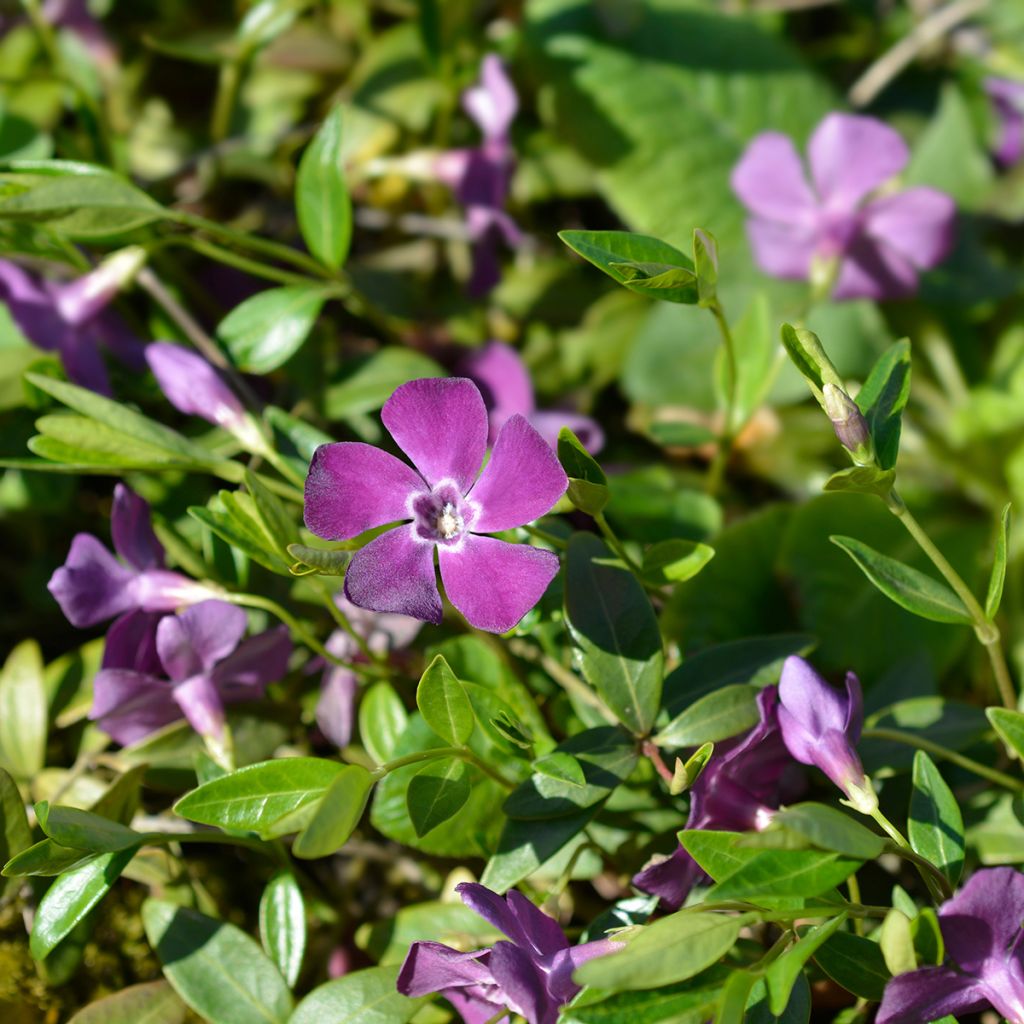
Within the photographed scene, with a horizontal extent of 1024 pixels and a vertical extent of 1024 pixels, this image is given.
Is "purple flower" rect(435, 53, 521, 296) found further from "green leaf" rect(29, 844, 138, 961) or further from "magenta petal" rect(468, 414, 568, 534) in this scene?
"green leaf" rect(29, 844, 138, 961)

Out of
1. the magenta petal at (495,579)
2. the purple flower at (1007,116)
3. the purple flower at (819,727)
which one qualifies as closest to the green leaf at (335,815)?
the magenta petal at (495,579)

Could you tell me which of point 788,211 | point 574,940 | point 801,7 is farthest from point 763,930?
point 801,7

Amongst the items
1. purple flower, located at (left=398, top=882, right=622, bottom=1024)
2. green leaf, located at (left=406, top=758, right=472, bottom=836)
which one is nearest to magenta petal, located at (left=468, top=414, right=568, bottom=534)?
green leaf, located at (left=406, top=758, right=472, bottom=836)

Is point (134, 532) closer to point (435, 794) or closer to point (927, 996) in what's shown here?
Answer: point (435, 794)

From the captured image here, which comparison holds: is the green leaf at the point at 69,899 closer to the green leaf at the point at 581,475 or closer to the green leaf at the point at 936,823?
the green leaf at the point at 581,475

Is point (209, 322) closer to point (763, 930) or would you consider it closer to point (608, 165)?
point (608, 165)

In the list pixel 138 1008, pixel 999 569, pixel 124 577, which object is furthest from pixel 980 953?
pixel 124 577
